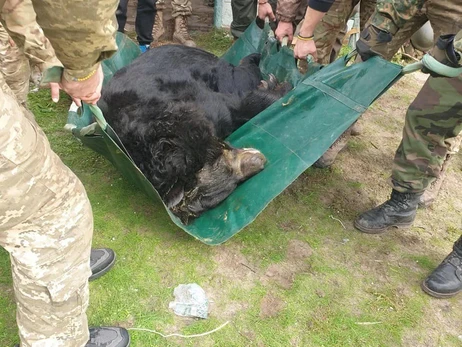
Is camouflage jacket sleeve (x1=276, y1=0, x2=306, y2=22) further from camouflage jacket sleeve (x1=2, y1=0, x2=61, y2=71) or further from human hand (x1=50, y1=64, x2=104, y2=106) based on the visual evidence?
human hand (x1=50, y1=64, x2=104, y2=106)

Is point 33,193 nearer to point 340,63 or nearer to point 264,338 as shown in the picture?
point 264,338

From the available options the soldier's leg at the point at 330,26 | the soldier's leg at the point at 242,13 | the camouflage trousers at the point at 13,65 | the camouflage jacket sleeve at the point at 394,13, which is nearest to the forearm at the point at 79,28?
the camouflage trousers at the point at 13,65

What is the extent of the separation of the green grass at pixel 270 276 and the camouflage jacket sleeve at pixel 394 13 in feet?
4.05

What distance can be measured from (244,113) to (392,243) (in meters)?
1.46

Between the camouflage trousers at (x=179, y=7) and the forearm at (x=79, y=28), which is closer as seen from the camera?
the forearm at (x=79, y=28)

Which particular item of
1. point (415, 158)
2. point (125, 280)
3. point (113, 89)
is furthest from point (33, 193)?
point (415, 158)

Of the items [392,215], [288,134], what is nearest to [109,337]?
[288,134]

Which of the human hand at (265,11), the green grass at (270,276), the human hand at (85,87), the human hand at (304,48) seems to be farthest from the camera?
the human hand at (265,11)

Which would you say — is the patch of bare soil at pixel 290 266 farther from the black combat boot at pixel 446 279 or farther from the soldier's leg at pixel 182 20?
the soldier's leg at pixel 182 20

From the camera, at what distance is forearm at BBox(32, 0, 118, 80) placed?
1257mm

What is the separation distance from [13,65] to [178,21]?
3.04 metres

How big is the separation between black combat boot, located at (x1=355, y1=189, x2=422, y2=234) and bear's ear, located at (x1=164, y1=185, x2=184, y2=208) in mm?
1221

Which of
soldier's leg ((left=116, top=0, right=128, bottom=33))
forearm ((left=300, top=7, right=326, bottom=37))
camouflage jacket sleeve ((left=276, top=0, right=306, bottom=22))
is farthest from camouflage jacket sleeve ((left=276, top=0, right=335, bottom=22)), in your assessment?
soldier's leg ((left=116, top=0, right=128, bottom=33))

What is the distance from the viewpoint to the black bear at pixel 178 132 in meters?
2.95
